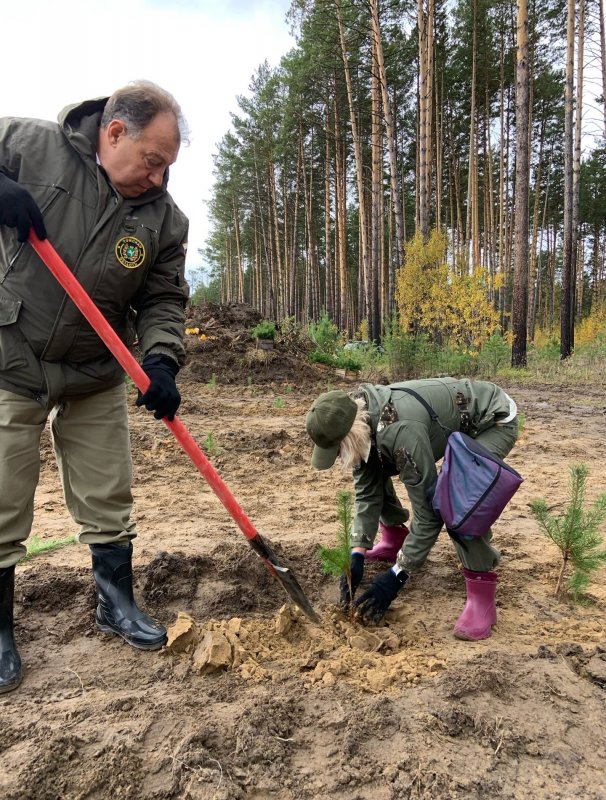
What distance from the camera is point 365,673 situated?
2170mm

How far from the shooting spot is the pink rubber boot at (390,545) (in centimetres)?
344

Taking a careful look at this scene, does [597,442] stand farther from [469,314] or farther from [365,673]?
[469,314]

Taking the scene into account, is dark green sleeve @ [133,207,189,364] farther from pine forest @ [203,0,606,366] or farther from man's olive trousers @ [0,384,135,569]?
pine forest @ [203,0,606,366]

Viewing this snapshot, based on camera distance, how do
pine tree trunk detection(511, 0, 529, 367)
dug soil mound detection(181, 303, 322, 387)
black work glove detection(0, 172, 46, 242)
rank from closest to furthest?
black work glove detection(0, 172, 46, 242)
pine tree trunk detection(511, 0, 529, 367)
dug soil mound detection(181, 303, 322, 387)

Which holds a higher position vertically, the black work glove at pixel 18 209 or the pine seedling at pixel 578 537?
the black work glove at pixel 18 209

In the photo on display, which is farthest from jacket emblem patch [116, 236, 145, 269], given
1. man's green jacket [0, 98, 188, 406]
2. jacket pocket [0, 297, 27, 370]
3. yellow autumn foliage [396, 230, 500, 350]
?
yellow autumn foliage [396, 230, 500, 350]

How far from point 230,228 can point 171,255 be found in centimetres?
4378

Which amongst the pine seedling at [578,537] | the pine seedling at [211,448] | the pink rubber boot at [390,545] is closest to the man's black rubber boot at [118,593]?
the pink rubber boot at [390,545]

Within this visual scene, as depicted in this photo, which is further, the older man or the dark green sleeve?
the dark green sleeve

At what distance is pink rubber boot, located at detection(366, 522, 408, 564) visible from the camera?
344 centimetres

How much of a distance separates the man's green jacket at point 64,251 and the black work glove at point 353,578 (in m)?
1.63

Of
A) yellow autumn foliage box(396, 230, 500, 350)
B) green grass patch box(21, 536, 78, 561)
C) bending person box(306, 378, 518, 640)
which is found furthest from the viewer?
yellow autumn foliage box(396, 230, 500, 350)

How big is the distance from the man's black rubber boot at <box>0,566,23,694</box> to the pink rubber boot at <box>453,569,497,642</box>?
1886 mm

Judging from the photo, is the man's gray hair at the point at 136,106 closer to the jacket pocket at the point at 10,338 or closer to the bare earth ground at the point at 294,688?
the jacket pocket at the point at 10,338
